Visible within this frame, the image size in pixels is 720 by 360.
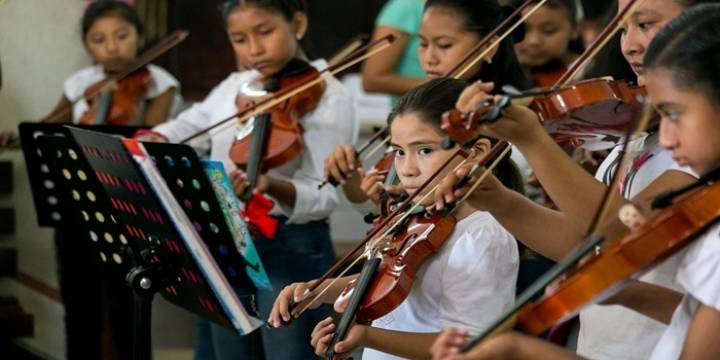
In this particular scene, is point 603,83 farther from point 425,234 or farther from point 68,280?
point 68,280

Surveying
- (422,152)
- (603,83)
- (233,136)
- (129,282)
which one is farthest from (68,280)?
(603,83)

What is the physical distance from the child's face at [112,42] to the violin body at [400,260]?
188 cm

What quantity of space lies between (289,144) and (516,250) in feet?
2.72

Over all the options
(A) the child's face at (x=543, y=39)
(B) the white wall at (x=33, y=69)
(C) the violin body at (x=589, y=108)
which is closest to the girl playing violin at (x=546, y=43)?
(A) the child's face at (x=543, y=39)

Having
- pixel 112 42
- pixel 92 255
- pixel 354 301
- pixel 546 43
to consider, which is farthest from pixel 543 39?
pixel 354 301

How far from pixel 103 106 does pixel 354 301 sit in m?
1.85

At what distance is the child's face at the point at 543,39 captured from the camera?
321 cm

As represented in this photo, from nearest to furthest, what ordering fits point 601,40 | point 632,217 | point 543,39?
point 632,217, point 601,40, point 543,39

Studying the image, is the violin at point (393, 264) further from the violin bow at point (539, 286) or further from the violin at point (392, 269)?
Result: the violin bow at point (539, 286)

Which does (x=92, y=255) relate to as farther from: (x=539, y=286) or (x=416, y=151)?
(x=539, y=286)

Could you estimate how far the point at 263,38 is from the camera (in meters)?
2.77

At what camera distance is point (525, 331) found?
1.30 m

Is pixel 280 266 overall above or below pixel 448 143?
below

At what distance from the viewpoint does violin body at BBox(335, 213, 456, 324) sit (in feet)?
5.94
